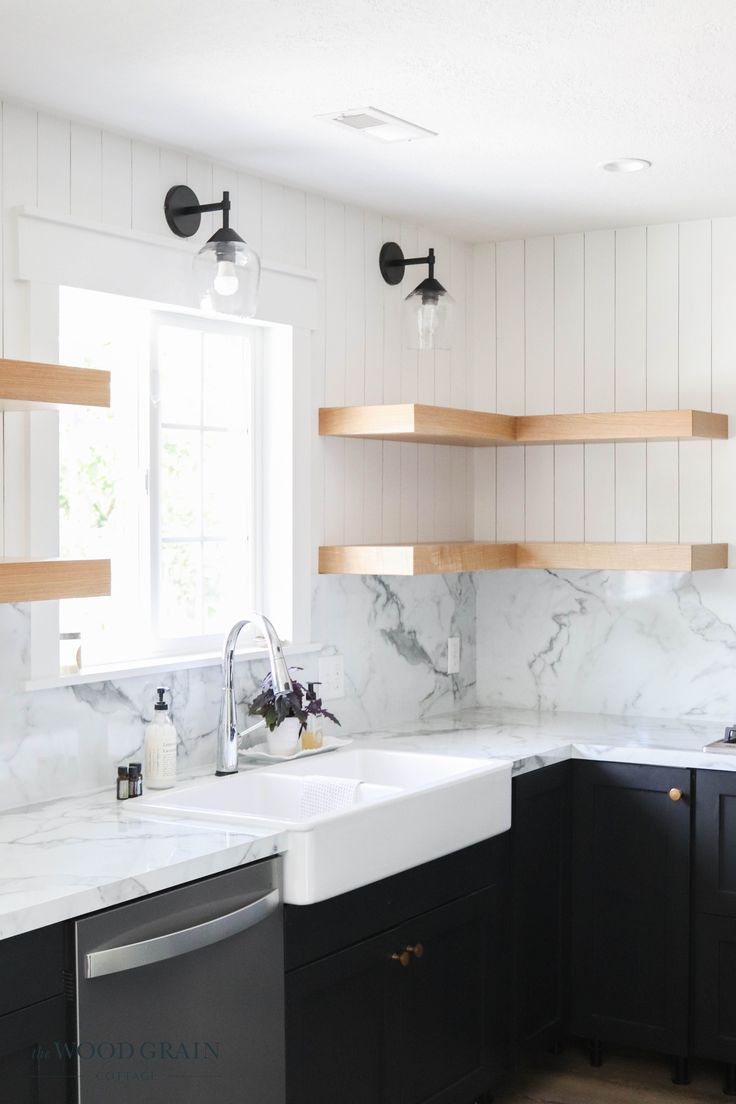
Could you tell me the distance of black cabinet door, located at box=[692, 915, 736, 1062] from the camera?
3365 millimetres

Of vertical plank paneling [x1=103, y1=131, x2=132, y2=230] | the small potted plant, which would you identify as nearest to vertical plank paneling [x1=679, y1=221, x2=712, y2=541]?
the small potted plant

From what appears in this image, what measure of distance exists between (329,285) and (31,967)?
2201 millimetres

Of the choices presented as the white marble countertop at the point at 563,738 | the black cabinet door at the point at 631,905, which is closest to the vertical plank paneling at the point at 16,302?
the white marble countertop at the point at 563,738

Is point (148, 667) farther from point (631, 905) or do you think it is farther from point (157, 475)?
point (631, 905)

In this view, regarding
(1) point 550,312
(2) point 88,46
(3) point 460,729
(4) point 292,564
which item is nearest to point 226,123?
(2) point 88,46

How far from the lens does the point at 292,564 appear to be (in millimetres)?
3498

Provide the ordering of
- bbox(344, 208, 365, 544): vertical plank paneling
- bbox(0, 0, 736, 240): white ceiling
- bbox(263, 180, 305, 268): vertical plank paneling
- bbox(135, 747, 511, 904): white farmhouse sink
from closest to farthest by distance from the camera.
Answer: bbox(0, 0, 736, 240): white ceiling
bbox(135, 747, 511, 904): white farmhouse sink
bbox(263, 180, 305, 268): vertical plank paneling
bbox(344, 208, 365, 544): vertical plank paneling

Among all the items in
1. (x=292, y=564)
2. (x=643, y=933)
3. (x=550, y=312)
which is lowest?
(x=643, y=933)

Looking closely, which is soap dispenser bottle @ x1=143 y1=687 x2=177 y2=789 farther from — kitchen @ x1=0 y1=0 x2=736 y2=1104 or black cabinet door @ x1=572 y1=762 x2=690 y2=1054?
black cabinet door @ x1=572 y1=762 x2=690 y2=1054

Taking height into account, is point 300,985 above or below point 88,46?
below

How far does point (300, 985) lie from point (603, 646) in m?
1.91

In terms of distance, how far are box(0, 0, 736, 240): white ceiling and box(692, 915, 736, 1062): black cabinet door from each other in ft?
6.58

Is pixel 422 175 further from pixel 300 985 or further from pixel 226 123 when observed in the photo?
pixel 300 985

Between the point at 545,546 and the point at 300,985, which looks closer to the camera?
the point at 300,985
